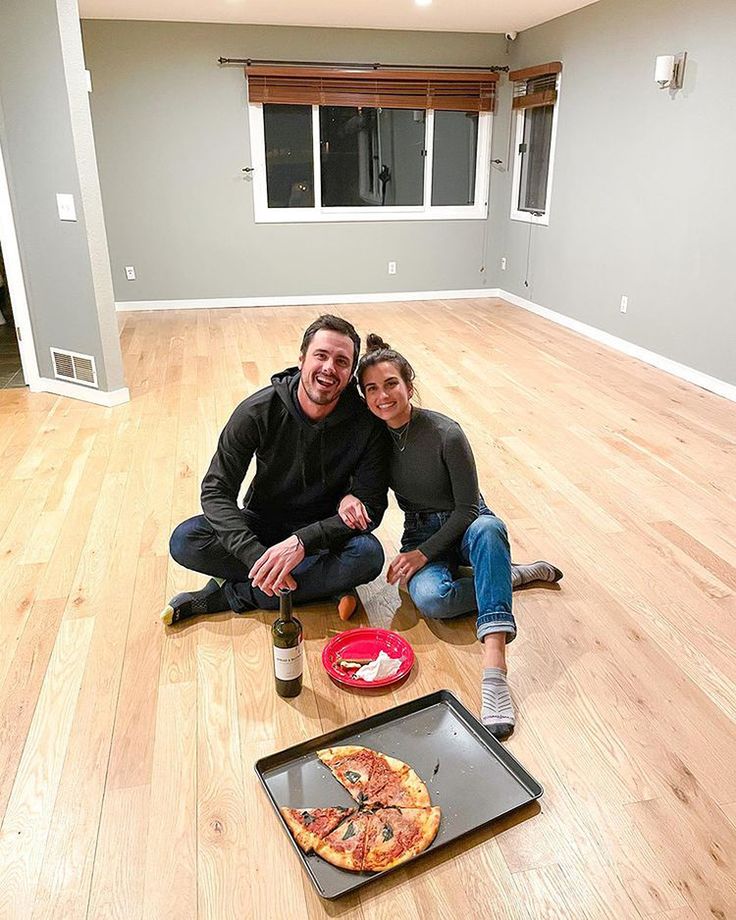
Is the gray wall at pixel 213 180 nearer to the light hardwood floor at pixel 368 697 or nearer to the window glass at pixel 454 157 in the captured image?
the window glass at pixel 454 157

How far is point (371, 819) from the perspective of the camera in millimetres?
1456

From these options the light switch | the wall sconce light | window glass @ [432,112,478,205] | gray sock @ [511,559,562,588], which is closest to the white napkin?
gray sock @ [511,559,562,588]

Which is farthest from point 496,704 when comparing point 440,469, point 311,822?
point 440,469

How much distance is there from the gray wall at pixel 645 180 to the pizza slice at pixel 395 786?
11.6 feet

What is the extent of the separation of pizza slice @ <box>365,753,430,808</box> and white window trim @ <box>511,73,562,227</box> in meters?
5.55

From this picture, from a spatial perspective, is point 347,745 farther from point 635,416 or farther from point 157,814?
point 635,416

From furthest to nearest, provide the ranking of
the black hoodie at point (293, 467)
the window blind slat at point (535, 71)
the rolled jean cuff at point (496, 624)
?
the window blind slat at point (535, 71)
the black hoodie at point (293, 467)
the rolled jean cuff at point (496, 624)

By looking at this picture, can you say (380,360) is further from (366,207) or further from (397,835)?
(366,207)

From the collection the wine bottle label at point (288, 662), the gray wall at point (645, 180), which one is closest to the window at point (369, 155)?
the gray wall at point (645, 180)

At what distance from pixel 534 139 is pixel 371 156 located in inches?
58.2

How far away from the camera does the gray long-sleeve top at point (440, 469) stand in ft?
6.79

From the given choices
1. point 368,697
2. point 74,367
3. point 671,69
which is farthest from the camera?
point 671,69

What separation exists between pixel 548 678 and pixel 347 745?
1.99ft

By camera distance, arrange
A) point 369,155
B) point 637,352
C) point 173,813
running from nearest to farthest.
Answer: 1. point 173,813
2. point 637,352
3. point 369,155
